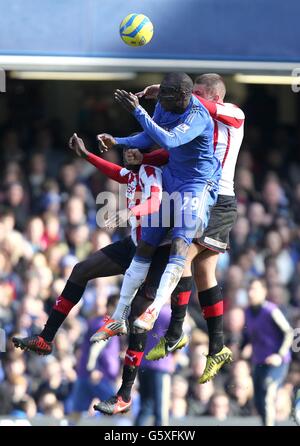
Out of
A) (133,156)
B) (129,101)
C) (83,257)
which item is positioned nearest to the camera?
(129,101)

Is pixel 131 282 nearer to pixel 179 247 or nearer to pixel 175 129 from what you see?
pixel 179 247

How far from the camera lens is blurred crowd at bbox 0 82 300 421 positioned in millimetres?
13781

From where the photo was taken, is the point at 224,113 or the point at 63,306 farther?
the point at 63,306

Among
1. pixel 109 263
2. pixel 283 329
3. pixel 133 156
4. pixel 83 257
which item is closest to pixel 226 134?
pixel 133 156

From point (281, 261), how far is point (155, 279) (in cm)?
499

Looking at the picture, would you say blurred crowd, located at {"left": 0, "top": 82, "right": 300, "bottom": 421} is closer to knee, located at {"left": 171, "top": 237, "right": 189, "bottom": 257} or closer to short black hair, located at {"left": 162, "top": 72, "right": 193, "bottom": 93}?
knee, located at {"left": 171, "top": 237, "right": 189, "bottom": 257}

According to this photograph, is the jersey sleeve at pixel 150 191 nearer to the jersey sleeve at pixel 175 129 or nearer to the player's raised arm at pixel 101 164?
the player's raised arm at pixel 101 164

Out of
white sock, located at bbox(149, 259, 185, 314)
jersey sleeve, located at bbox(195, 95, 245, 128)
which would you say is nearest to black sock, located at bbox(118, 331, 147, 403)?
white sock, located at bbox(149, 259, 185, 314)

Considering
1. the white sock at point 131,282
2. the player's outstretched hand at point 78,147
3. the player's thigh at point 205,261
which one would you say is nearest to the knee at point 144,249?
the white sock at point 131,282

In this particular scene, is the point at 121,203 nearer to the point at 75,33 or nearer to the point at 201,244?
the point at 75,33

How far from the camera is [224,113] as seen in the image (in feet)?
33.2

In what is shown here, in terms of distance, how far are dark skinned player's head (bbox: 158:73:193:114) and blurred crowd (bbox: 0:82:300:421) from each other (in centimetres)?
381

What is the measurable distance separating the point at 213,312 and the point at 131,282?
727 mm

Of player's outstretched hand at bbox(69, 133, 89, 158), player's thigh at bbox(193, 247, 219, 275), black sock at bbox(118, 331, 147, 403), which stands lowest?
black sock at bbox(118, 331, 147, 403)
